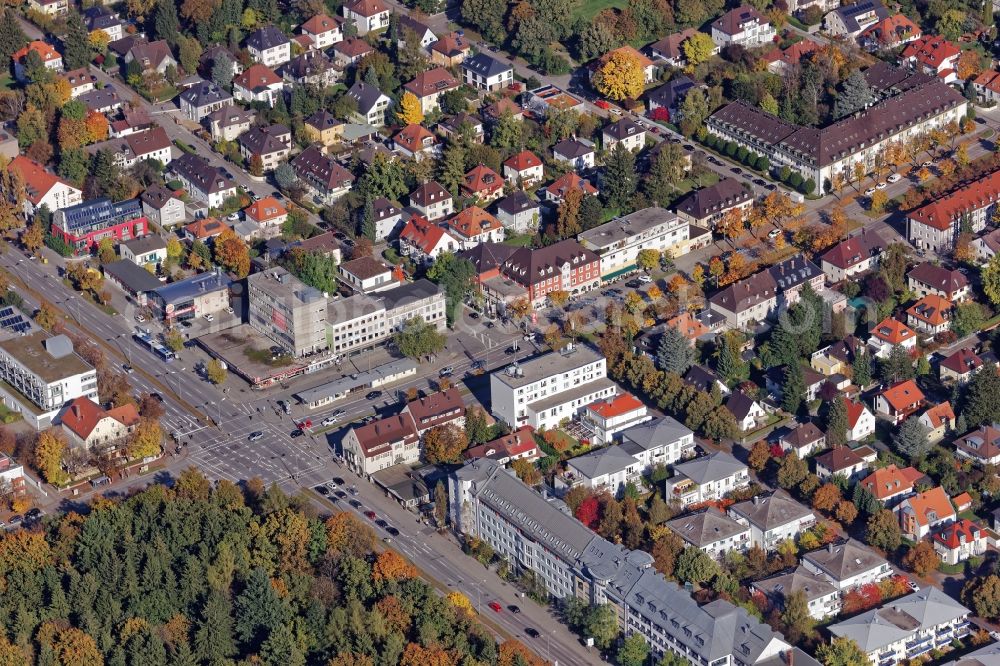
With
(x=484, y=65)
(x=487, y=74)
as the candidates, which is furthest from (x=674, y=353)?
(x=484, y=65)

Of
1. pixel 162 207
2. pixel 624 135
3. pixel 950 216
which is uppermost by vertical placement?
pixel 950 216

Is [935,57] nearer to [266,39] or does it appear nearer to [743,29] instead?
[743,29]

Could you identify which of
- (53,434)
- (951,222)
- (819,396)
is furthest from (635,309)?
(53,434)

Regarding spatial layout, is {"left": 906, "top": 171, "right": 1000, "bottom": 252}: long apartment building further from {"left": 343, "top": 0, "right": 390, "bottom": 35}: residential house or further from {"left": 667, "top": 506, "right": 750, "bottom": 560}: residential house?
{"left": 343, "top": 0, "right": 390, "bottom": 35}: residential house

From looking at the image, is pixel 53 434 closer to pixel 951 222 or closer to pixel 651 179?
pixel 651 179

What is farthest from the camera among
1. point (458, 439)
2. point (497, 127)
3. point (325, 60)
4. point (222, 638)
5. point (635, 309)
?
Answer: point (325, 60)
